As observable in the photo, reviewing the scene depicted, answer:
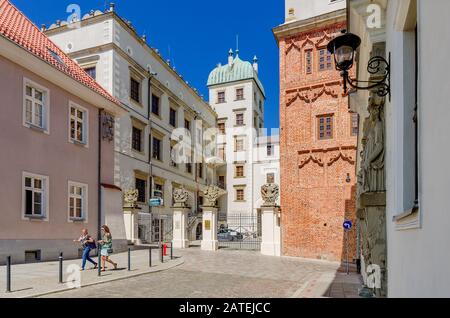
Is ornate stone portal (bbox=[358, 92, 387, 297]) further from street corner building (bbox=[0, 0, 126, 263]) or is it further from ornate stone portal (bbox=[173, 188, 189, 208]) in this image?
ornate stone portal (bbox=[173, 188, 189, 208])

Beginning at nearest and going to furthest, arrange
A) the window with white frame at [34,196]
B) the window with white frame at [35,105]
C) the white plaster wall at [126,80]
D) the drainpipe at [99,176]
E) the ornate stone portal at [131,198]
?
the window with white frame at [34,196] → the window with white frame at [35,105] → the drainpipe at [99,176] → the ornate stone portal at [131,198] → the white plaster wall at [126,80]

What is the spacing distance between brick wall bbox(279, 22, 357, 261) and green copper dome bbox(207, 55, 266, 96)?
97.7ft

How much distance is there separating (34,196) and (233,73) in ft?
131

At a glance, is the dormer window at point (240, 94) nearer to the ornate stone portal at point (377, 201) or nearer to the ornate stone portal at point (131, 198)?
the ornate stone portal at point (131, 198)

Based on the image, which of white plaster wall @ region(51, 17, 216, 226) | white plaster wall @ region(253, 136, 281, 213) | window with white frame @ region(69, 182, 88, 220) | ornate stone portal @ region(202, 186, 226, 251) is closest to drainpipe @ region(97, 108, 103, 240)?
window with white frame @ region(69, 182, 88, 220)

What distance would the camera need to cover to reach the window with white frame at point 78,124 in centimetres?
1886

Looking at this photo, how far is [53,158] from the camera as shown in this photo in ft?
56.2

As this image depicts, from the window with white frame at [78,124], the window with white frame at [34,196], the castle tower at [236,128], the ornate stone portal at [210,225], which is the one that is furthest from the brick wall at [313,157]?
the castle tower at [236,128]

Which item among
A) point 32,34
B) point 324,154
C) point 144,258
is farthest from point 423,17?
point 32,34

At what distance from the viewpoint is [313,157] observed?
69.1ft

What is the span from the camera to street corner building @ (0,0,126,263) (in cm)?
1479

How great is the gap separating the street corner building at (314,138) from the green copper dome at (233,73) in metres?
29.8

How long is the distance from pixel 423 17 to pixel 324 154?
713 inches
